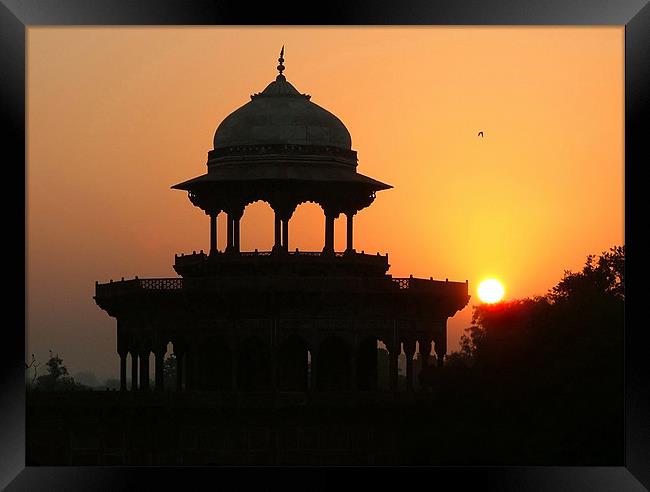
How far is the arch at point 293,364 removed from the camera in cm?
5872

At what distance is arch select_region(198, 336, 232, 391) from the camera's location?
5981 centimetres

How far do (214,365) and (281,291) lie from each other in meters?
3.92

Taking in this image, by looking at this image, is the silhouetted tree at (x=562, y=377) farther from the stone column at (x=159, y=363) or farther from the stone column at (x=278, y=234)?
the stone column at (x=159, y=363)

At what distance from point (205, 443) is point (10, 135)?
3579 cm

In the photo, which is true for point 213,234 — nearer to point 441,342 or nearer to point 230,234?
point 230,234

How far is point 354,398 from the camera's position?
56.3m

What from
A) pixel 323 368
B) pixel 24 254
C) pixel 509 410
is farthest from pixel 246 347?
pixel 24 254

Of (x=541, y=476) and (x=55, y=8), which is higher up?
(x=55, y=8)

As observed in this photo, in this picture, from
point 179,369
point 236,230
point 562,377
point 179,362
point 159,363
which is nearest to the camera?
point 562,377

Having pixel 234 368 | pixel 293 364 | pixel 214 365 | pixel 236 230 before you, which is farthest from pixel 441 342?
pixel 236 230

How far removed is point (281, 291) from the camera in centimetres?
5791

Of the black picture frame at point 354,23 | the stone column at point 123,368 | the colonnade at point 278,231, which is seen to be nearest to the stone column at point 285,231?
the colonnade at point 278,231

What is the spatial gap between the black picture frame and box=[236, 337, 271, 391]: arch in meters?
37.0

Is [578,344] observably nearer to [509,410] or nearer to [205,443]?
[509,410]
